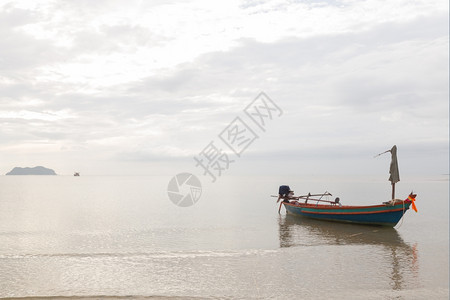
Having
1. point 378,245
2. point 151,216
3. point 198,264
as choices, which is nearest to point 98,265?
point 198,264

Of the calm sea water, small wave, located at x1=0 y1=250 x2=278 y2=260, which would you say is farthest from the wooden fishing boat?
small wave, located at x1=0 y1=250 x2=278 y2=260

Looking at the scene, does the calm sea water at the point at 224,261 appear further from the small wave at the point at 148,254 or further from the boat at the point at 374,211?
the boat at the point at 374,211

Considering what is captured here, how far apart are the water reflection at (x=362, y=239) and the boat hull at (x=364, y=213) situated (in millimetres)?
574

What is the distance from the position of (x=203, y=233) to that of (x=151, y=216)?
1528cm

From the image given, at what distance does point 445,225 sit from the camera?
38.8 meters

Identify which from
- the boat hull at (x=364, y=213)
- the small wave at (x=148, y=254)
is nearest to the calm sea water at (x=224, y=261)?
the small wave at (x=148, y=254)

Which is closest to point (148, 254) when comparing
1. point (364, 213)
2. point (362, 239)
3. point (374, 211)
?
point (362, 239)

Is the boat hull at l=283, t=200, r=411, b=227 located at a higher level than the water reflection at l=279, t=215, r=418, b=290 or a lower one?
higher

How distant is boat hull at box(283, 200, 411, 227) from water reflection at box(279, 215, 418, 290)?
57 centimetres

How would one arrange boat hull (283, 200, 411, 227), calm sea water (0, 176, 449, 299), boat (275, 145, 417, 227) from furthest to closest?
boat hull (283, 200, 411, 227) → boat (275, 145, 417, 227) → calm sea water (0, 176, 449, 299)

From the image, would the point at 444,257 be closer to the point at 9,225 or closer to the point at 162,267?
the point at 162,267

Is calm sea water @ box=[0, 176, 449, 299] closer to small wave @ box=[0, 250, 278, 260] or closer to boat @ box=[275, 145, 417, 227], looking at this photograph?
small wave @ box=[0, 250, 278, 260]

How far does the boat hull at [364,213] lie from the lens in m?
32.4

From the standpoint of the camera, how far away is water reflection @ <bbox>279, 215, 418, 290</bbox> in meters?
19.2
